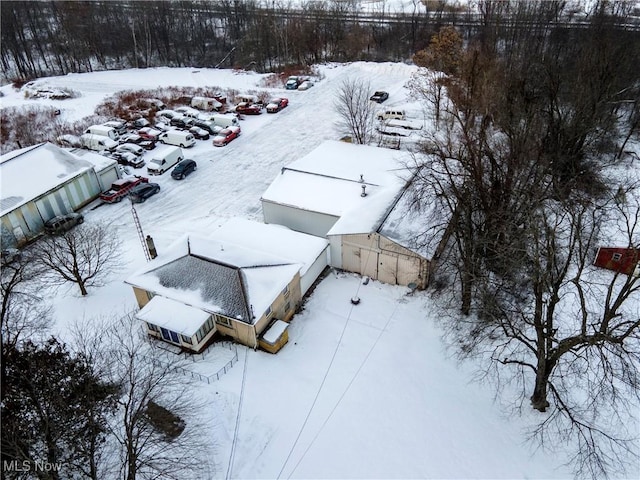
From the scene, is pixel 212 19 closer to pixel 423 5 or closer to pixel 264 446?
pixel 423 5

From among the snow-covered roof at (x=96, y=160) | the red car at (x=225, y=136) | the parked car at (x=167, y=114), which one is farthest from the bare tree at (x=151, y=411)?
the parked car at (x=167, y=114)

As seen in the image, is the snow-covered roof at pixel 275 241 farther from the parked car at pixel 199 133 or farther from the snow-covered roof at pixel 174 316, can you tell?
the parked car at pixel 199 133

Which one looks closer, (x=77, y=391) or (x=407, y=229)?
(x=77, y=391)

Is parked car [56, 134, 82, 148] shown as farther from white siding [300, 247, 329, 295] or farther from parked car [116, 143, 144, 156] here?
white siding [300, 247, 329, 295]

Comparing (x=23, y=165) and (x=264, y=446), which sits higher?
(x=23, y=165)

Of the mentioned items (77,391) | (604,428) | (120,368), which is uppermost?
(77,391)

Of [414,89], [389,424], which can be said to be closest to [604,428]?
[389,424]

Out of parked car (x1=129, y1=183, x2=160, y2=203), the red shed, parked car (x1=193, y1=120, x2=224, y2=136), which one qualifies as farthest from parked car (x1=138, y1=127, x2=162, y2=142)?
the red shed

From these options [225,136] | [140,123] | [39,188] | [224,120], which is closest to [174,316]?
[39,188]

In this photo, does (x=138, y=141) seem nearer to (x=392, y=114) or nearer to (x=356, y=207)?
(x=392, y=114)
